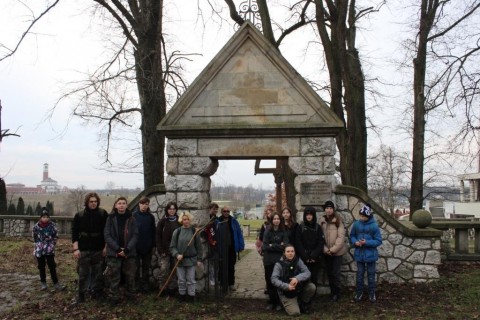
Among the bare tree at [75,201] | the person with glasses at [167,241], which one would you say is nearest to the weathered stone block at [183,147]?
the person with glasses at [167,241]

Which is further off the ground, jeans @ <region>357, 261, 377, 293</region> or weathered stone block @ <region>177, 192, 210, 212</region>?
weathered stone block @ <region>177, 192, 210, 212</region>

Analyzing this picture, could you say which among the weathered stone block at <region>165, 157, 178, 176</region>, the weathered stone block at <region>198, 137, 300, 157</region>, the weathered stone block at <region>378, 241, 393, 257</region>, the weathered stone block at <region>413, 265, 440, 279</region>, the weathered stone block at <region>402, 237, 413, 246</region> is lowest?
the weathered stone block at <region>413, 265, 440, 279</region>

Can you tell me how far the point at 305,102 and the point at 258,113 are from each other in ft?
2.70

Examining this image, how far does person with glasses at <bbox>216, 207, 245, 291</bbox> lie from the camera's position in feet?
25.6

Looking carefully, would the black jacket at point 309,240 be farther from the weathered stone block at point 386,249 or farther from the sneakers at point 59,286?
the sneakers at point 59,286

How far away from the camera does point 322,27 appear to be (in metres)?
12.6

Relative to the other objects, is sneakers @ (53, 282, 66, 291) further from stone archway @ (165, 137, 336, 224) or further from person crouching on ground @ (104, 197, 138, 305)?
stone archway @ (165, 137, 336, 224)

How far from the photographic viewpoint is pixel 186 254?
7254 millimetres

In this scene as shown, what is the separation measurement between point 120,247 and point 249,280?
125 inches

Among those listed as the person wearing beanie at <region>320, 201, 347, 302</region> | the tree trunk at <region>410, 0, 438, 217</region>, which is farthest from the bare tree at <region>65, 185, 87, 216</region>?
→ the person wearing beanie at <region>320, 201, 347, 302</region>

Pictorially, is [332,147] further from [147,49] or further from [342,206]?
[147,49]

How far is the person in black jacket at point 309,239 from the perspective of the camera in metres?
7.17

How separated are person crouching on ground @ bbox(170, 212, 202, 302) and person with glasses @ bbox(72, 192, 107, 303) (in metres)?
1.20

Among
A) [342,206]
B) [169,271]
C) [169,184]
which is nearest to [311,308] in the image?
[342,206]
